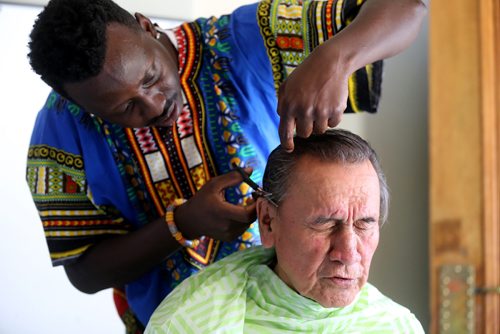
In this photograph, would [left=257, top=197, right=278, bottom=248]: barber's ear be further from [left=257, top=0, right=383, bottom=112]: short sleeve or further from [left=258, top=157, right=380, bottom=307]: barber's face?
[left=257, top=0, right=383, bottom=112]: short sleeve

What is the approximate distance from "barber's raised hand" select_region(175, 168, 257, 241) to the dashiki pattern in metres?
0.12

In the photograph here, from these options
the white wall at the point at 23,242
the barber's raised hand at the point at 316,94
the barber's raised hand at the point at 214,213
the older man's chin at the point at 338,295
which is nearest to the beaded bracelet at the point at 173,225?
the barber's raised hand at the point at 214,213

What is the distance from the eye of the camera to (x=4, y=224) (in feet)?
7.15

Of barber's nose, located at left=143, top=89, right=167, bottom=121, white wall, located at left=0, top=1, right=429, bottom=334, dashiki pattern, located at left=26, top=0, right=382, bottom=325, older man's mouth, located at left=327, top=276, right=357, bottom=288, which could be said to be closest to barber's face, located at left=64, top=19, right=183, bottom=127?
barber's nose, located at left=143, top=89, right=167, bottom=121

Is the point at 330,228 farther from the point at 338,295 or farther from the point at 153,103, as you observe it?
the point at 153,103

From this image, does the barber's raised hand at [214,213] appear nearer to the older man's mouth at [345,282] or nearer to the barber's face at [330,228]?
the barber's face at [330,228]

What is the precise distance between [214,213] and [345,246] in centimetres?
27

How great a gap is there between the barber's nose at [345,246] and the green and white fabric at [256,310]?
142mm

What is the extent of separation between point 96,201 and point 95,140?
14 centimetres

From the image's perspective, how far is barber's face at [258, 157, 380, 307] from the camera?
1.25m

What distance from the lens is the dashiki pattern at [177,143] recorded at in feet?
4.68

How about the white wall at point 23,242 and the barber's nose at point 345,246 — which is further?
the white wall at point 23,242

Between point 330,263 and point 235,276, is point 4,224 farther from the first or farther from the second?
point 330,263

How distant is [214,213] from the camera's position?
4.16 feet
